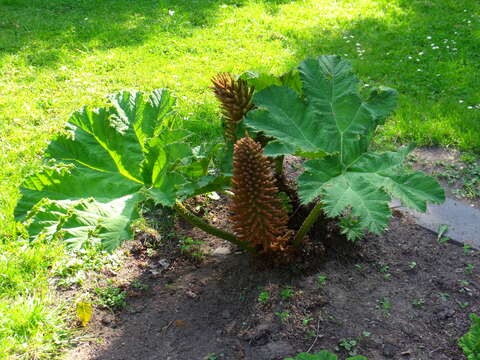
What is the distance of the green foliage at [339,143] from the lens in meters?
2.12

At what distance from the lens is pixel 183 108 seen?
4.85m

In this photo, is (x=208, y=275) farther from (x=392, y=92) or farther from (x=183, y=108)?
(x=183, y=108)

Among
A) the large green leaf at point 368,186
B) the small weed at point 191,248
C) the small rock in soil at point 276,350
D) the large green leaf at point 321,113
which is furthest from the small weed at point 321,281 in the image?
the small weed at point 191,248

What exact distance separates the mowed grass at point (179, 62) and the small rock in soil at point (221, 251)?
898mm

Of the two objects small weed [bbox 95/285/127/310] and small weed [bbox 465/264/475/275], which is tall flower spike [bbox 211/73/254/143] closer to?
small weed [bbox 95/285/127/310]

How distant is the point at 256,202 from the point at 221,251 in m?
0.78

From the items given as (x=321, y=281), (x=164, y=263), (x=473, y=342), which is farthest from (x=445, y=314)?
(x=164, y=263)

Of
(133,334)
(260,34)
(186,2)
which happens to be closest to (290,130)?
(133,334)

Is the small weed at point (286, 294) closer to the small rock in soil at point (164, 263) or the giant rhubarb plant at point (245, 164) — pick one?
the giant rhubarb plant at point (245, 164)

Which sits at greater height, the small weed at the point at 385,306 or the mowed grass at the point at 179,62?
the mowed grass at the point at 179,62

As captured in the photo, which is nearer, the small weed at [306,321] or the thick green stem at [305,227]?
the small weed at [306,321]

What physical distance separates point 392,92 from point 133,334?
69.0 inches

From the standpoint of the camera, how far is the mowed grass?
3.10 m

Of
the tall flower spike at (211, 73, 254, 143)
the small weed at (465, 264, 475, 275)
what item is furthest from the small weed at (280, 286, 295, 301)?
the small weed at (465, 264, 475, 275)
